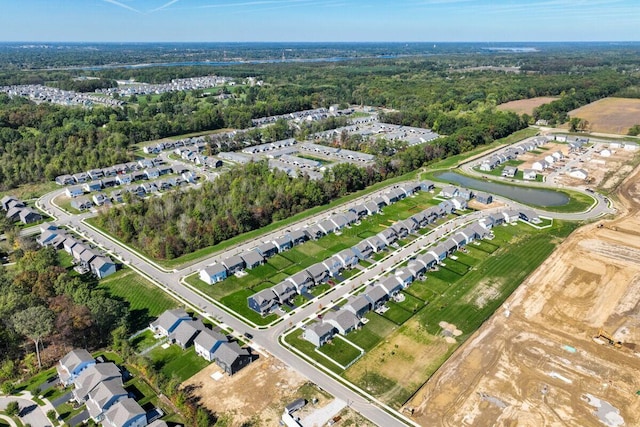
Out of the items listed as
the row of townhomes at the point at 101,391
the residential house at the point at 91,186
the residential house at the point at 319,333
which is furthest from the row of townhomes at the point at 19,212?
the residential house at the point at 319,333

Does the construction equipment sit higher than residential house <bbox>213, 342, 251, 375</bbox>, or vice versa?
residential house <bbox>213, 342, 251, 375</bbox>

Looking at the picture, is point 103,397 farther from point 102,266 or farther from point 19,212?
point 19,212

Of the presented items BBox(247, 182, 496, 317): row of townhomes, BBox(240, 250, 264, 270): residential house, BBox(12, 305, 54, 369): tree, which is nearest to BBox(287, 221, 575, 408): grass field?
BBox(247, 182, 496, 317): row of townhomes

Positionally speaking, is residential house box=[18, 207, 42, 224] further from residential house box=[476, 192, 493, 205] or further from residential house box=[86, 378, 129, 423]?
residential house box=[476, 192, 493, 205]

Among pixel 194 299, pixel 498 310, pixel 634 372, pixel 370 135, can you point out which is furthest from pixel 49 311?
pixel 370 135

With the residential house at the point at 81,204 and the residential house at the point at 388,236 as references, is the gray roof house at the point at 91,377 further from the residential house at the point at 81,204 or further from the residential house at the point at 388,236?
the residential house at the point at 81,204

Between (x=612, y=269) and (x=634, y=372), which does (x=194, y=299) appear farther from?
(x=612, y=269)
